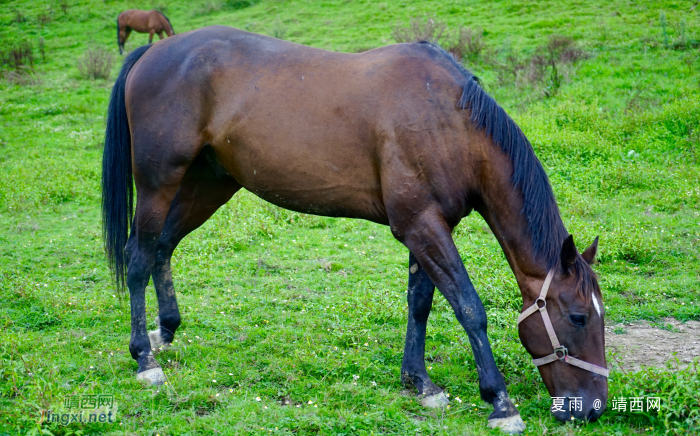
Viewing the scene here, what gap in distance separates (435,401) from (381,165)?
1.64 m

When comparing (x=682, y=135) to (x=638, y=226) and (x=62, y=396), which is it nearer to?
(x=638, y=226)

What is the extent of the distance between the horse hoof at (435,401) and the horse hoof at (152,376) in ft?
6.18

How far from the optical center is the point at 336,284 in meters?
6.06

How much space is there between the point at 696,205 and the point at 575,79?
5.16 meters

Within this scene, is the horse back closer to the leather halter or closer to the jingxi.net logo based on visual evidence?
the leather halter

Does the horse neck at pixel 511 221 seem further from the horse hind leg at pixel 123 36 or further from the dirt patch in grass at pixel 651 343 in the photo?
the horse hind leg at pixel 123 36

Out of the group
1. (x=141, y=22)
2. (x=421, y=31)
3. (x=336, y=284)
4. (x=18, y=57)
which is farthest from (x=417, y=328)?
(x=141, y=22)

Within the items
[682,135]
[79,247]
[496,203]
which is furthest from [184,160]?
[682,135]

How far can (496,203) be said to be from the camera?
3.79 m

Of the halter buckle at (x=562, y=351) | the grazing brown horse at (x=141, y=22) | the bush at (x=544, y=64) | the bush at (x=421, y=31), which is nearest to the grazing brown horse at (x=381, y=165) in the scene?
the halter buckle at (x=562, y=351)

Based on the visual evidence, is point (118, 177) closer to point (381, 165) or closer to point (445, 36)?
point (381, 165)

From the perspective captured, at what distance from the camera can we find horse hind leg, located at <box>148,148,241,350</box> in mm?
4777

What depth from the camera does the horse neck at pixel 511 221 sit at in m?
3.69

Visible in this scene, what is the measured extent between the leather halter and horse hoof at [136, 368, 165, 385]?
8.51 feet
